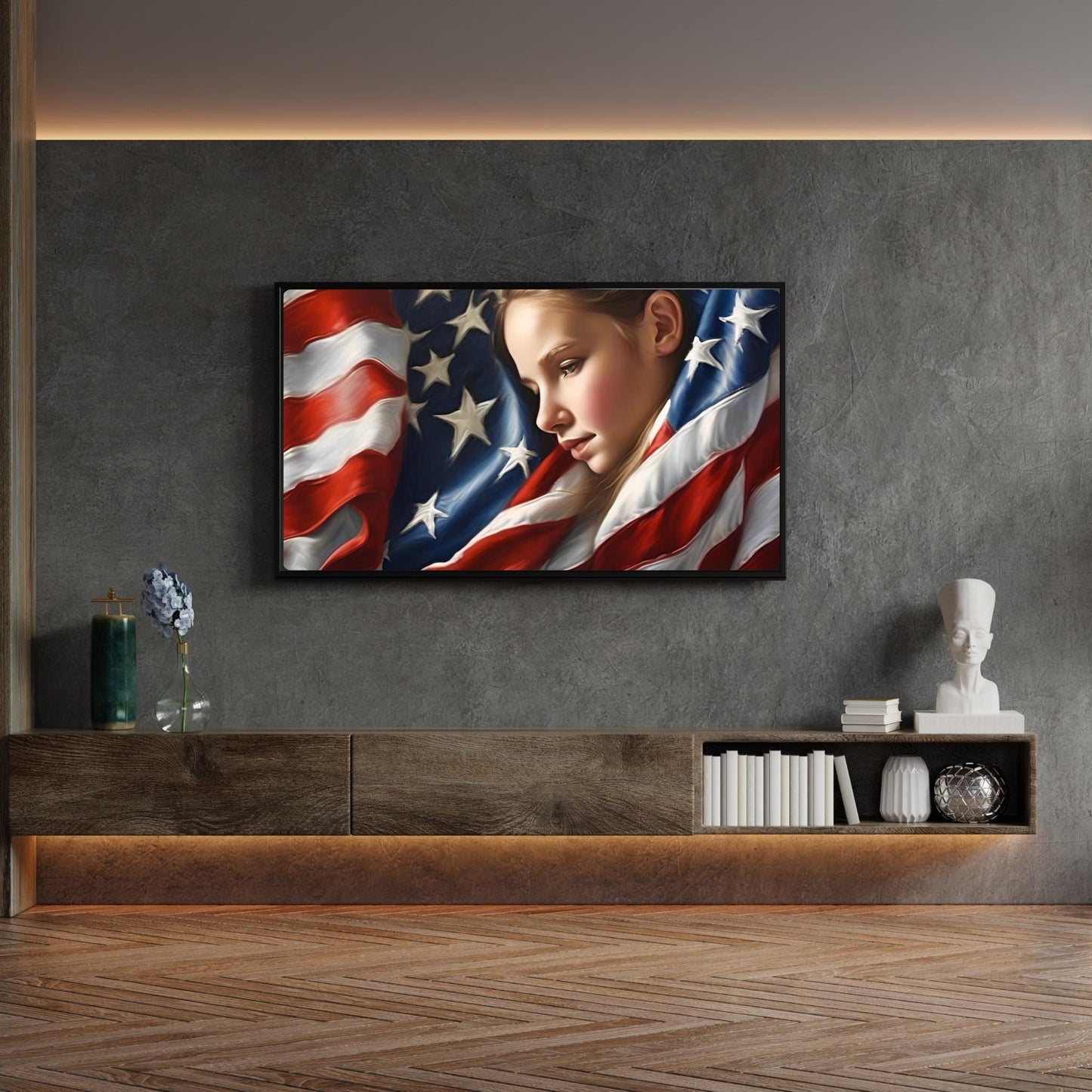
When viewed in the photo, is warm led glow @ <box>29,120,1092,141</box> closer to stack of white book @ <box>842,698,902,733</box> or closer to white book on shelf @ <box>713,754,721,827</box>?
stack of white book @ <box>842,698,902,733</box>

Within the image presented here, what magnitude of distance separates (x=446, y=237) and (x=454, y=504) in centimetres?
86

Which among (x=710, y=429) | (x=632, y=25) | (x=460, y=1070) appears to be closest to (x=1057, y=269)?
(x=710, y=429)

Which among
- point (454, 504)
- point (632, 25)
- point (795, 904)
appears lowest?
point (795, 904)

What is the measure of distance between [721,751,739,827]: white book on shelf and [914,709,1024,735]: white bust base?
56 centimetres

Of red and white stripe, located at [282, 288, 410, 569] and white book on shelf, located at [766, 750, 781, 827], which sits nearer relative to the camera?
white book on shelf, located at [766, 750, 781, 827]

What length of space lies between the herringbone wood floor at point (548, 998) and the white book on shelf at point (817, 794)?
0.30 meters

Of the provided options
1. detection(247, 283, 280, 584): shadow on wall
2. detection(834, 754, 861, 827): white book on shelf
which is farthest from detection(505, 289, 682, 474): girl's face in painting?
detection(834, 754, 861, 827): white book on shelf

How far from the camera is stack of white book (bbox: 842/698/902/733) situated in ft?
12.3

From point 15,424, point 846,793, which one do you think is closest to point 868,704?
point 846,793

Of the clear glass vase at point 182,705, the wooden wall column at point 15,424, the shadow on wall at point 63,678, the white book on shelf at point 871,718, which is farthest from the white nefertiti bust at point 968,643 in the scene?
the wooden wall column at point 15,424

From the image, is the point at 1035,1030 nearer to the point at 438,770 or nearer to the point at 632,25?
the point at 438,770

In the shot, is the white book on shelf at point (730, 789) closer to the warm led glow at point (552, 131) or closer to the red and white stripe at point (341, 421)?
the red and white stripe at point (341, 421)

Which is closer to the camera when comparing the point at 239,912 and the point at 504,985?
the point at 504,985

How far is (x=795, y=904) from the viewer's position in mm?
3967
